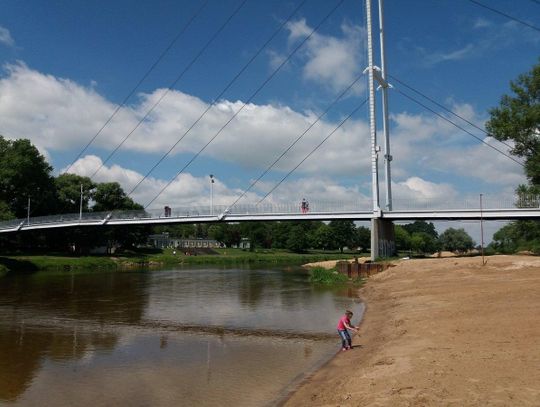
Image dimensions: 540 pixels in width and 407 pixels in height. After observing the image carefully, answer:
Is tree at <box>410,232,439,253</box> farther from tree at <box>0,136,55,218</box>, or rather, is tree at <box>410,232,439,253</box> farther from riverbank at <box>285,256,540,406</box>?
riverbank at <box>285,256,540,406</box>

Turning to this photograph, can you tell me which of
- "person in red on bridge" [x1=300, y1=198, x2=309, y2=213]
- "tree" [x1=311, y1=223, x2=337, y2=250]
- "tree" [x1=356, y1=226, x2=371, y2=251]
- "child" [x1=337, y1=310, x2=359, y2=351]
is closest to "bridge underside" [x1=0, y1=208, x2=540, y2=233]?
"person in red on bridge" [x1=300, y1=198, x2=309, y2=213]

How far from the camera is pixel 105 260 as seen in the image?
77.0 m

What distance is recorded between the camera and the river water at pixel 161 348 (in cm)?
1134

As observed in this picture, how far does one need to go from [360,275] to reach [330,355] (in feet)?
106

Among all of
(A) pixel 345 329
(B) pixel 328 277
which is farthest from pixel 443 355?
(B) pixel 328 277

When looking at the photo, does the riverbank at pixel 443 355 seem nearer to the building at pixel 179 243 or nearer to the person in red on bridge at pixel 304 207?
the person in red on bridge at pixel 304 207

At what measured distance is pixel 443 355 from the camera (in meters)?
11.9

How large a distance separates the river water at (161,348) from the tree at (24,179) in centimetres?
5360

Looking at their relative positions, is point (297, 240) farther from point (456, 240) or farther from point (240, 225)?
point (456, 240)

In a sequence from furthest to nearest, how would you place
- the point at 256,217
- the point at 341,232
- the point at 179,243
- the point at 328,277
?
the point at 179,243 → the point at 341,232 → the point at 256,217 → the point at 328,277

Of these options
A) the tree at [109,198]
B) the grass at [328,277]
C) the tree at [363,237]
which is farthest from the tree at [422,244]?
the grass at [328,277]

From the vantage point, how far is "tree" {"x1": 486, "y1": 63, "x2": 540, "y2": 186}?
51625 mm

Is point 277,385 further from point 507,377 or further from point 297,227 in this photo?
point 297,227

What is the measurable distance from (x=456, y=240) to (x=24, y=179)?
460ft
